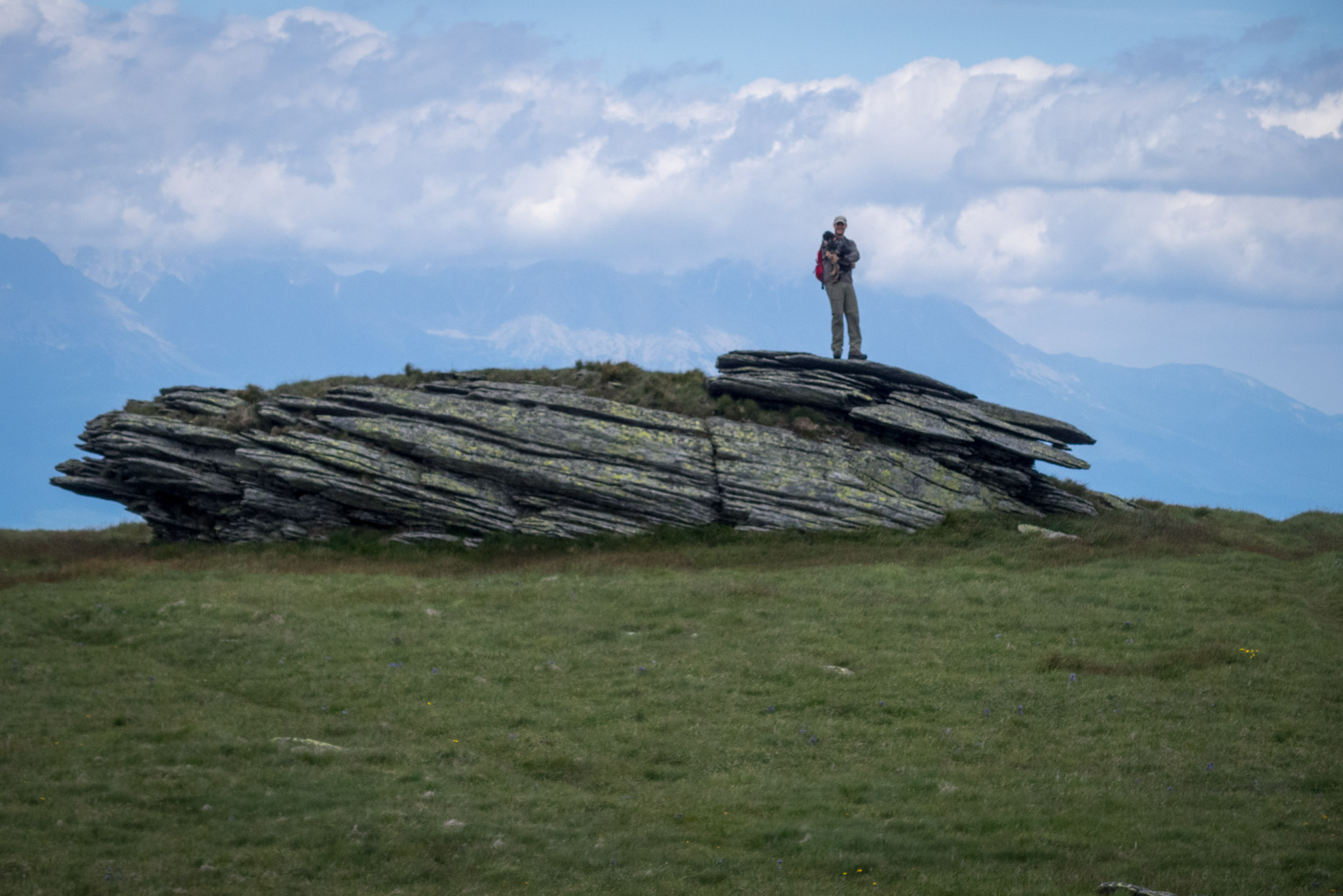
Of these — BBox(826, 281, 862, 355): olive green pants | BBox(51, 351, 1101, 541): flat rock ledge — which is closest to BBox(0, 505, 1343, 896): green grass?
BBox(51, 351, 1101, 541): flat rock ledge

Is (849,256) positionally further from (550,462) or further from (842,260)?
(550,462)

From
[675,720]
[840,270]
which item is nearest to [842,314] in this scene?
[840,270]

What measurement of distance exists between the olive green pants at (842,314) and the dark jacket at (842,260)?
331 mm

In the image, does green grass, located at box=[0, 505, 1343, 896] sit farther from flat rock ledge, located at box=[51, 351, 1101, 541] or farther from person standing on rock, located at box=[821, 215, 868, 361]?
person standing on rock, located at box=[821, 215, 868, 361]

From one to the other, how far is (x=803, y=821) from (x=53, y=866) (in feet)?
35.7

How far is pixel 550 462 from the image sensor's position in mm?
35688

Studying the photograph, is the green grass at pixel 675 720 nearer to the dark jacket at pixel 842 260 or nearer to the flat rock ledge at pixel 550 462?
the flat rock ledge at pixel 550 462

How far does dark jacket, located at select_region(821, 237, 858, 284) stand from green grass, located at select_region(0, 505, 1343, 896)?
12185mm

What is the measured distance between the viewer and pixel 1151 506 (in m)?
45.4

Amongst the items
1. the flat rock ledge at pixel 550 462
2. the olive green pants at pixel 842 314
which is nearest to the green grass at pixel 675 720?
the flat rock ledge at pixel 550 462

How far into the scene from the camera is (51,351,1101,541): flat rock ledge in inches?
1391

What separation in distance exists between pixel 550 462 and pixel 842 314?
50.0ft

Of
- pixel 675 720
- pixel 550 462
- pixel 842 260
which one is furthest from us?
pixel 842 260

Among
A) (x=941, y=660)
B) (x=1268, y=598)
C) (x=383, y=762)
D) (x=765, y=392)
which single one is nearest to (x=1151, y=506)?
(x=1268, y=598)
